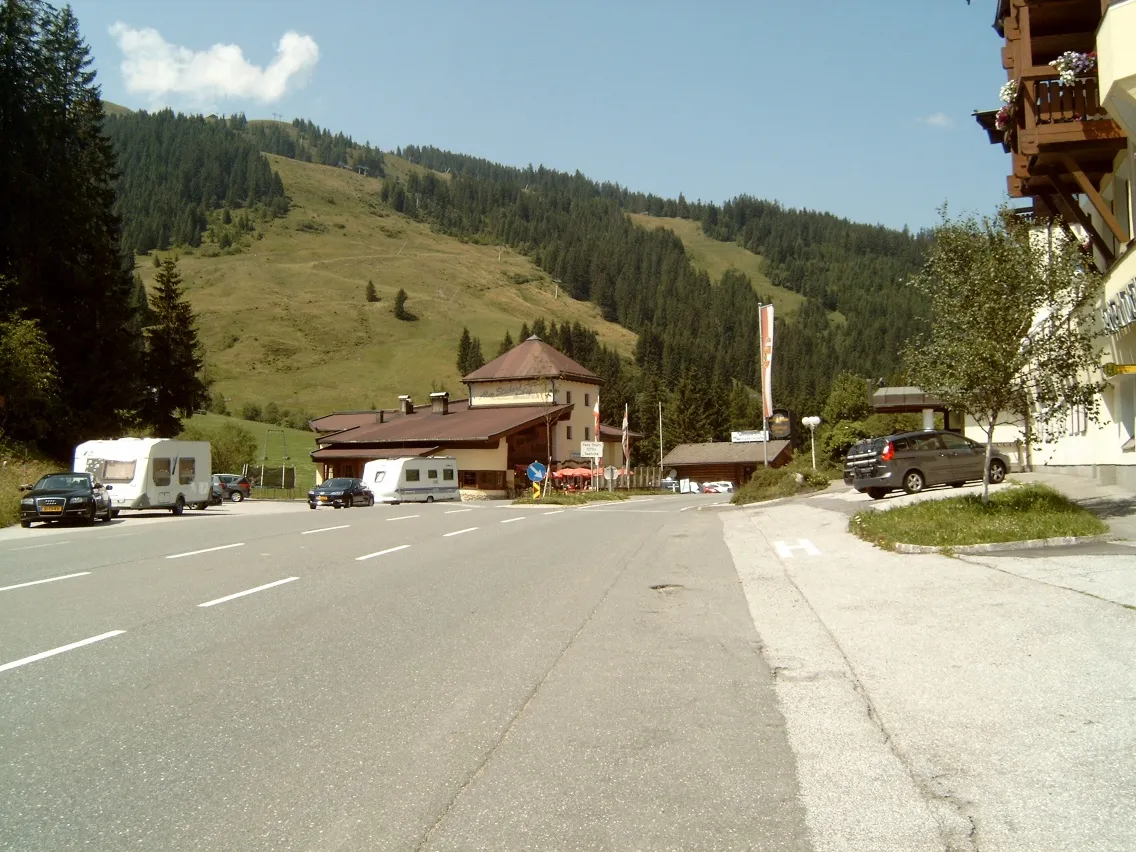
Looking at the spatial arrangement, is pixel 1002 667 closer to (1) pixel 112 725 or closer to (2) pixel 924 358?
(1) pixel 112 725

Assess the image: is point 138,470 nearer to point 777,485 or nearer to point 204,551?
point 204,551

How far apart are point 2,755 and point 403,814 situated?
2495mm

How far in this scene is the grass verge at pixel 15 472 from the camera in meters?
30.4

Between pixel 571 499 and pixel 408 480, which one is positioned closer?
pixel 571 499

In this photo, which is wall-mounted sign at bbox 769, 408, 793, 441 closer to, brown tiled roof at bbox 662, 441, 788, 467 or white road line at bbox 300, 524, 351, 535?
white road line at bbox 300, 524, 351, 535

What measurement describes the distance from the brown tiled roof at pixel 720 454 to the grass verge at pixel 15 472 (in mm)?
72398

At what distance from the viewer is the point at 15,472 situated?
3481 cm

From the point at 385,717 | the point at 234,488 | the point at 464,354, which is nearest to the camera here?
the point at 385,717

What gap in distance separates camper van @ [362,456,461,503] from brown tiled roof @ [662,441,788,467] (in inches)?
2111

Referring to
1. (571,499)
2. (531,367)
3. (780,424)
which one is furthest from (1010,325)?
(531,367)

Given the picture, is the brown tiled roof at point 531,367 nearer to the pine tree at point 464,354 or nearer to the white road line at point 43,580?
the pine tree at point 464,354

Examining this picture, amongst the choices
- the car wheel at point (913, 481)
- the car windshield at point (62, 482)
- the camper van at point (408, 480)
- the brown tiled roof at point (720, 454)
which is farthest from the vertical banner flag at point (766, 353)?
the brown tiled roof at point (720, 454)

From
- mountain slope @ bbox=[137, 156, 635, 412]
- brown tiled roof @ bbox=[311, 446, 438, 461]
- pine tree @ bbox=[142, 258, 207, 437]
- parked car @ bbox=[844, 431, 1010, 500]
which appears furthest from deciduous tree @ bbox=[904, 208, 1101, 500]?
mountain slope @ bbox=[137, 156, 635, 412]

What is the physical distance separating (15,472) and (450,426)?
39.8m
